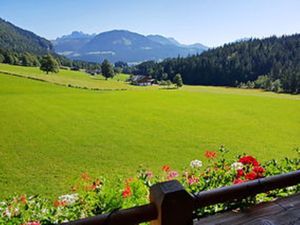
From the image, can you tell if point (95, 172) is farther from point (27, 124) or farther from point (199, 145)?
point (27, 124)

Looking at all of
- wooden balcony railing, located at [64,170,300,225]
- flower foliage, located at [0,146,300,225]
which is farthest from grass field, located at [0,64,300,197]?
wooden balcony railing, located at [64,170,300,225]

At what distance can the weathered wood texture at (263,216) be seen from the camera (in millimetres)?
1980

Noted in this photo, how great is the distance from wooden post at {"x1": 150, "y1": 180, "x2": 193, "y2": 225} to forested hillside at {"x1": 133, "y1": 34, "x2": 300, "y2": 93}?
6965cm

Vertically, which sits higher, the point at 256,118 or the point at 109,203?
the point at 109,203

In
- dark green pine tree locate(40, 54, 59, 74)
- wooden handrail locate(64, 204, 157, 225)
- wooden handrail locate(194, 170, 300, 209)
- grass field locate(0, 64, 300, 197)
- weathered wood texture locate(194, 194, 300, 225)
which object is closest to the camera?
wooden handrail locate(64, 204, 157, 225)

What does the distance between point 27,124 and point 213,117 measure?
12.9m

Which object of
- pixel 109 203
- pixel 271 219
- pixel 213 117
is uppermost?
pixel 271 219

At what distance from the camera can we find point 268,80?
62.5m

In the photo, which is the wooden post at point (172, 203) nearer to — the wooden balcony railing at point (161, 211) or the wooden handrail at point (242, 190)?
the wooden balcony railing at point (161, 211)

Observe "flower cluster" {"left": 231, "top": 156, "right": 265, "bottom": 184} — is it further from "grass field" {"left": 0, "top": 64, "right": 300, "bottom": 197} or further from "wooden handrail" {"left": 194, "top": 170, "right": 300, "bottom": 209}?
"grass field" {"left": 0, "top": 64, "right": 300, "bottom": 197}

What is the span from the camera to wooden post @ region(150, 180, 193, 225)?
4.40ft

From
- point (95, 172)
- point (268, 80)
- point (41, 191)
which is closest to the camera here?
point (41, 191)

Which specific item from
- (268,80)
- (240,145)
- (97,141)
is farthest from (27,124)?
(268,80)

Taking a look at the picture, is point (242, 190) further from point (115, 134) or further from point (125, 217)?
point (115, 134)
